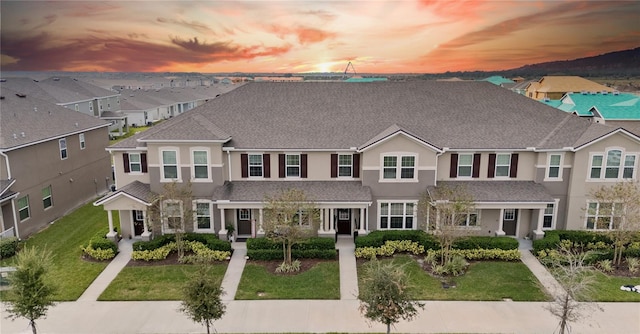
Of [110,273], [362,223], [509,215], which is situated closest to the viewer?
[110,273]

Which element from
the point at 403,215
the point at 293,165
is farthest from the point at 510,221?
the point at 293,165

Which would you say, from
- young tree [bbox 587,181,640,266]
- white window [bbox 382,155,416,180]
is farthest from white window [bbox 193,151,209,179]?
young tree [bbox 587,181,640,266]

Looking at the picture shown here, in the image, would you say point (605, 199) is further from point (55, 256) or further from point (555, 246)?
point (55, 256)

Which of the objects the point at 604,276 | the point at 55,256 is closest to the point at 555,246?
the point at 604,276

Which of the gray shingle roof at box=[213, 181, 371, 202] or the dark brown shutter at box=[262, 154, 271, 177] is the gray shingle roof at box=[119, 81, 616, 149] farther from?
the gray shingle roof at box=[213, 181, 371, 202]

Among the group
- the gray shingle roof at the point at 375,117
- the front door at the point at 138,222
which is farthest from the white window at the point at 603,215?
the front door at the point at 138,222

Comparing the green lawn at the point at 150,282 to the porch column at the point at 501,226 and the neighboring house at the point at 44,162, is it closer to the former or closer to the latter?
the neighboring house at the point at 44,162

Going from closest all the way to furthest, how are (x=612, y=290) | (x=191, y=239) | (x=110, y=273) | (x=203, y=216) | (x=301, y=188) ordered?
1. (x=612, y=290)
2. (x=110, y=273)
3. (x=191, y=239)
4. (x=301, y=188)
5. (x=203, y=216)

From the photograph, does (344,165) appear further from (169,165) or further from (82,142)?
(82,142)
